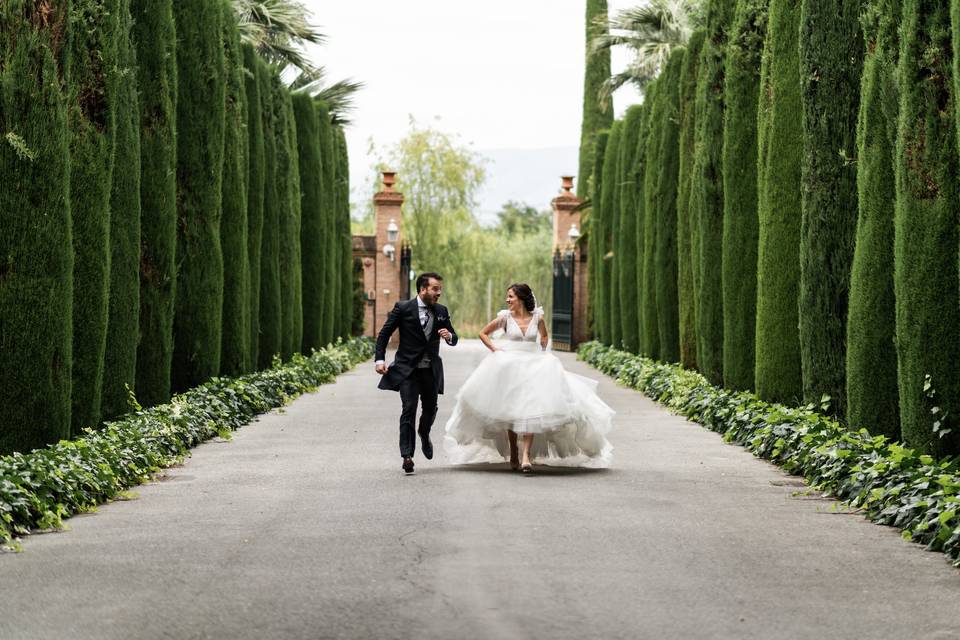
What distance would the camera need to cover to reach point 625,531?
26.4 ft

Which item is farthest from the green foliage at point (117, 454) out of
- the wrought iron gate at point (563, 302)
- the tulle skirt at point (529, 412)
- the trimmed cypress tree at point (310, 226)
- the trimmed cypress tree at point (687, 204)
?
the wrought iron gate at point (563, 302)

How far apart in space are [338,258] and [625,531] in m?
23.3

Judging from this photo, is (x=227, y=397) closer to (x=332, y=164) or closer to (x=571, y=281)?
(x=332, y=164)

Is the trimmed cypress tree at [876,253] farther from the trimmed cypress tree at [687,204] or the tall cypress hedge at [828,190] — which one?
the trimmed cypress tree at [687,204]

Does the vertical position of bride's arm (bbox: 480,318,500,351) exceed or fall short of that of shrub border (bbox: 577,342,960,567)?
it exceeds it

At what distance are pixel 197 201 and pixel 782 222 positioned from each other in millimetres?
6727

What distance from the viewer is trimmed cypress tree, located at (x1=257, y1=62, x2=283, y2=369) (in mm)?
21328

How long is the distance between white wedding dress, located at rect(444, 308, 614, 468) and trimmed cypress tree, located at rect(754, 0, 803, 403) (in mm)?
3067

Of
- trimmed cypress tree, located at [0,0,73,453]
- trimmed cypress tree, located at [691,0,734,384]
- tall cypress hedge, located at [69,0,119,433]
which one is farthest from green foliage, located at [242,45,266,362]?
trimmed cypress tree, located at [0,0,73,453]

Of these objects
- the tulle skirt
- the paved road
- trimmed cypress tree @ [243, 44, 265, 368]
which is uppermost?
trimmed cypress tree @ [243, 44, 265, 368]

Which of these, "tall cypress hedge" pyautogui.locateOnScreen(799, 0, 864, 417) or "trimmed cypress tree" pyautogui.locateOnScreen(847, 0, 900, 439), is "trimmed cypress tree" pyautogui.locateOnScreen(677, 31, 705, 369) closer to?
"tall cypress hedge" pyautogui.locateOnScreen(799, 0, 864, 417)

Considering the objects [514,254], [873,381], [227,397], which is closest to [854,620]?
[873,381]

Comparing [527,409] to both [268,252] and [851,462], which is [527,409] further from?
[268,252]

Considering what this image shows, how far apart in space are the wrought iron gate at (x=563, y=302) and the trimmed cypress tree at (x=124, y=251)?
975 inches
